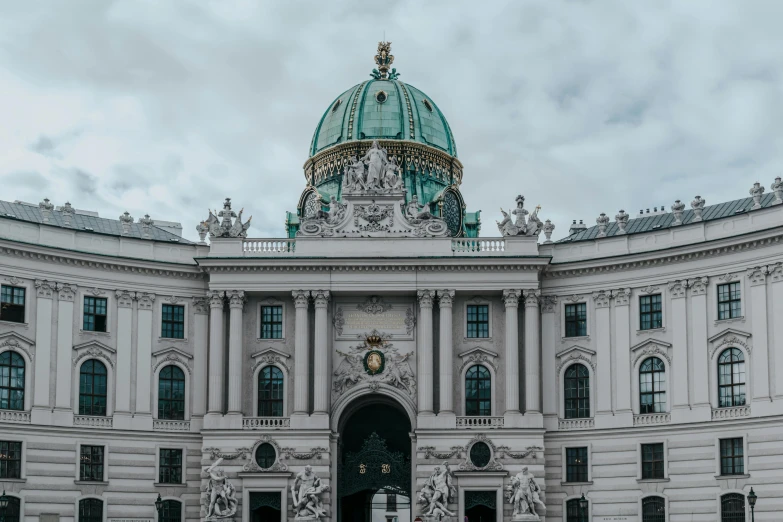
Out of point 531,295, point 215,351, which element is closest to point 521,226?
point 531,295

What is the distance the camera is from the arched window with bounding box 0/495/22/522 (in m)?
62.6

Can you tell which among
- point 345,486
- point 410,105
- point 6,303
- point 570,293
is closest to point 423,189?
point 410,105

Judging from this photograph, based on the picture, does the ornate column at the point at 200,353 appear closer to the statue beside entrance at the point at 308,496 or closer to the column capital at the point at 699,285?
the statue beside entrance at the point at 308,496

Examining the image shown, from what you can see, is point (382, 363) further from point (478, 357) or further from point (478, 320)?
point (478, 320)

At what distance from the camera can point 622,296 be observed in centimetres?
6850

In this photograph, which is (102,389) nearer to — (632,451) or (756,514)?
(632,451)

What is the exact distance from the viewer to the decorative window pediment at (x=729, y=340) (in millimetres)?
A: 63375

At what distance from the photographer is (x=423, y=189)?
8300cm

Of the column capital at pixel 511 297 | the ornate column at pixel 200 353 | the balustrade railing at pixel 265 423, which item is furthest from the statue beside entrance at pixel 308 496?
the column capital at pixel 511 297

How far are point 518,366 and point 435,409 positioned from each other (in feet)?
16.5

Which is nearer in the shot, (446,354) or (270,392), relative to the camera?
(446,354)

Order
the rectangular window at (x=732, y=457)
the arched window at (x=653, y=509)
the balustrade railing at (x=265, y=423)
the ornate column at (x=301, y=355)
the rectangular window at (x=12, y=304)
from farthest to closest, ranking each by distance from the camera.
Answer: the ornate column at (x=301, y=355) < the balustrade railing at (x=265, y=423) < the arched window at (x=653, y=509) < the rectangular window at (x=12, y=304) < the rectangular window at (x=732, y=457)

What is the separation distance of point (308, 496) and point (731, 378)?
73.0ft

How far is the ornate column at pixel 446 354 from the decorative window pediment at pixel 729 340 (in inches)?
534
